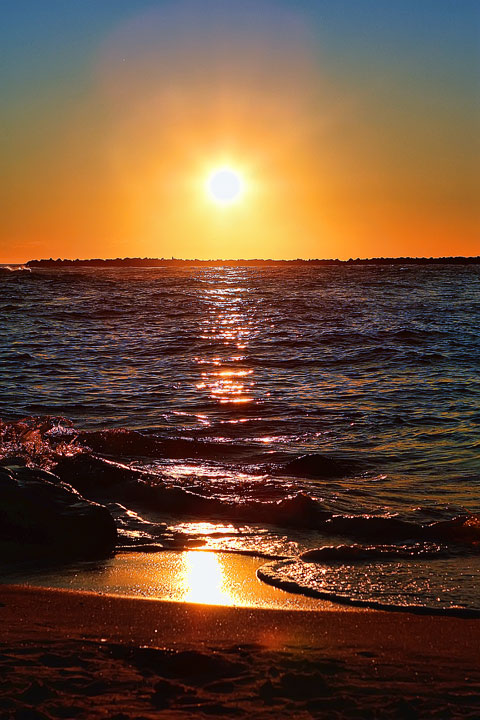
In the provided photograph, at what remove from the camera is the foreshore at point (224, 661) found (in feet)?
10.4

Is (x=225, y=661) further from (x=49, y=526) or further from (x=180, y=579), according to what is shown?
(x=49, y=526)

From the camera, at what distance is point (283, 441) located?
36.0 ft

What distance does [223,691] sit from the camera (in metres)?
3.31

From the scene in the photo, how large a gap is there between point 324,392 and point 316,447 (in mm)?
4545

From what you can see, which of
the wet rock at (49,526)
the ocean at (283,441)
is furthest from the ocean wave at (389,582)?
the wet rock at (49,526)

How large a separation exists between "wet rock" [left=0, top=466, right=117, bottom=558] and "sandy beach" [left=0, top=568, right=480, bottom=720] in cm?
109

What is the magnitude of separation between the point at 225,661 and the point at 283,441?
741cm

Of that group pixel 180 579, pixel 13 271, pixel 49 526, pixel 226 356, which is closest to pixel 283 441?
pixel 49 526

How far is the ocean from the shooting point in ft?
19.1

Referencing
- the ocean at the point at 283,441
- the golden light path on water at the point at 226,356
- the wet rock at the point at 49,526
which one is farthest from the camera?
the golden light path on water at the point at 226,356

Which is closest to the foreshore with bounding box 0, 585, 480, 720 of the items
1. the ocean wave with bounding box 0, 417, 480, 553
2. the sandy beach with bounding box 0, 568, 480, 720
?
the sandy beach with bounding box 0, 568, 480, 720

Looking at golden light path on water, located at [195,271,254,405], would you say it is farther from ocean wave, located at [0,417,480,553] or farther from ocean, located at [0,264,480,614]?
ocean wave, located at [0,417,480,553]

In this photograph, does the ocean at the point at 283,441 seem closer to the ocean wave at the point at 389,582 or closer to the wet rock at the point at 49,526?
the ocean wave at the point at 389,582

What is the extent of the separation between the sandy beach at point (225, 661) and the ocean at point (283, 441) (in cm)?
67
